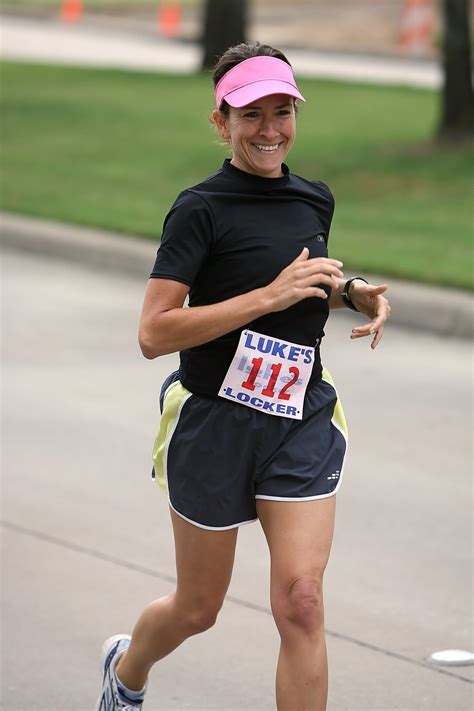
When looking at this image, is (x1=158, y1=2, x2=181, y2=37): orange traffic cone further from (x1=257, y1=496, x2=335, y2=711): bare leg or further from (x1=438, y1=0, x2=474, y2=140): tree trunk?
(x1=257, y1=496, x2=335, y2=711): bare leg

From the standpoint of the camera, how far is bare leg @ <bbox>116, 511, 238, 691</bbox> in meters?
4.04

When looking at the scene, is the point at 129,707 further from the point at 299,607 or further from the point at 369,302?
the point at 369,302

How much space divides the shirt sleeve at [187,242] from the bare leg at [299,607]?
632mm

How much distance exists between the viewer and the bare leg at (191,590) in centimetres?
404

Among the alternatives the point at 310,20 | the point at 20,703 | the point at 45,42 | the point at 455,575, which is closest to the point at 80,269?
the point at 455,575

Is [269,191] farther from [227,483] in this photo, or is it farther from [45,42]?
[45,42]

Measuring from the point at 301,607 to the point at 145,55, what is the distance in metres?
24.5

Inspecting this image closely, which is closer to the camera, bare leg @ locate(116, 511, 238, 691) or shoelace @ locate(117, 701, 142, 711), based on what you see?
bare leg @ locate(116, 511, 238, 691)

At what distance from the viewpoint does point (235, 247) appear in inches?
156

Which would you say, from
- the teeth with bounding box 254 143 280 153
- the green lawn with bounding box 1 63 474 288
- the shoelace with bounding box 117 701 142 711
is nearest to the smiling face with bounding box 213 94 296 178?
the teeth with bounding box 254 143 280 153

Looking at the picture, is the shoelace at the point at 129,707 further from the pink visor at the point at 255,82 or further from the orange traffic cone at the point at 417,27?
the orange traffic cone at the point at 417,27

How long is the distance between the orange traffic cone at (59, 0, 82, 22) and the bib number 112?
32085mm

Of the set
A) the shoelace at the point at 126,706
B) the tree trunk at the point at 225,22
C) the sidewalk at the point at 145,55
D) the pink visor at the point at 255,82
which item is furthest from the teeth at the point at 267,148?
the sidewalk at the point at 145,55

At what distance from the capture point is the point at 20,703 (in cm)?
477
